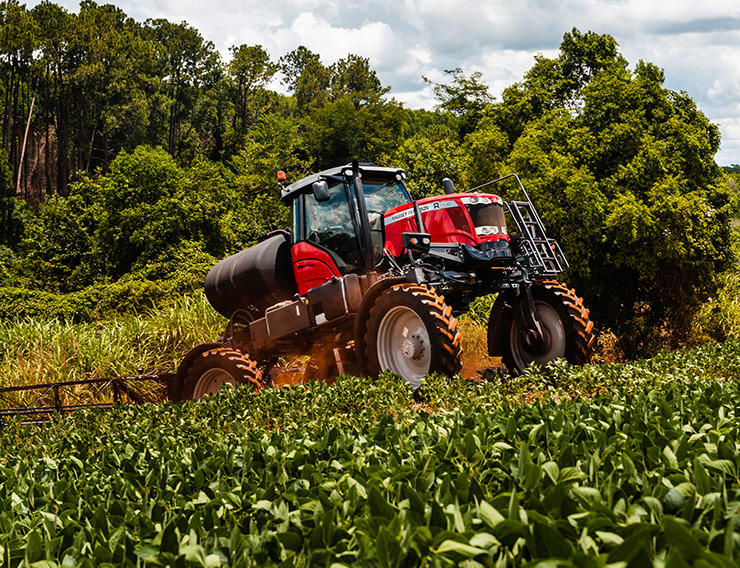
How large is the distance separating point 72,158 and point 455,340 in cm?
5228

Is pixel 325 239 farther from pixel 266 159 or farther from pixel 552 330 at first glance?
pixel 266 159

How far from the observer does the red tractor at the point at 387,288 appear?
7.35 m

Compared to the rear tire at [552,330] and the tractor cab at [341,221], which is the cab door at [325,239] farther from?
the rear tire at [552,330]

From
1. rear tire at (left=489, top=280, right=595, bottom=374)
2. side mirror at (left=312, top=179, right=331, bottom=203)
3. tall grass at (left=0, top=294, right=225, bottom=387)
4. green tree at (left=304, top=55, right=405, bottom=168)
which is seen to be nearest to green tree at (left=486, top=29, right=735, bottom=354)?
rear tire at (left=489, top=280, right=595, bottom=374)

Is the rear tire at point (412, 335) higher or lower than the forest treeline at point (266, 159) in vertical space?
lower

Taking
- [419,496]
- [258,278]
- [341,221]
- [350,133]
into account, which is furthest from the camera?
[350,133]

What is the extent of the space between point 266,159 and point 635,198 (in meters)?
29.8

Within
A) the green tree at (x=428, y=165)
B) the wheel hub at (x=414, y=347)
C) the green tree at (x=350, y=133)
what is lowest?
the wheel hub at (x=414, y=347)

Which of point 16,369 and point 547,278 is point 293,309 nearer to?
point 547,278

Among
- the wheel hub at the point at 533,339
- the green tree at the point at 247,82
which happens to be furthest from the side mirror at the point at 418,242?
the green tree at the point at 247,82

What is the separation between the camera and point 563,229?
13.5 meters

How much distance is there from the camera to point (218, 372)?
8789 millimetres

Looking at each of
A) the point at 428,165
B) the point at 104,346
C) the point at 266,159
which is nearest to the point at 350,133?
the point at 266,159

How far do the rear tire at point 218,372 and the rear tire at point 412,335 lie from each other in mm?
1632
